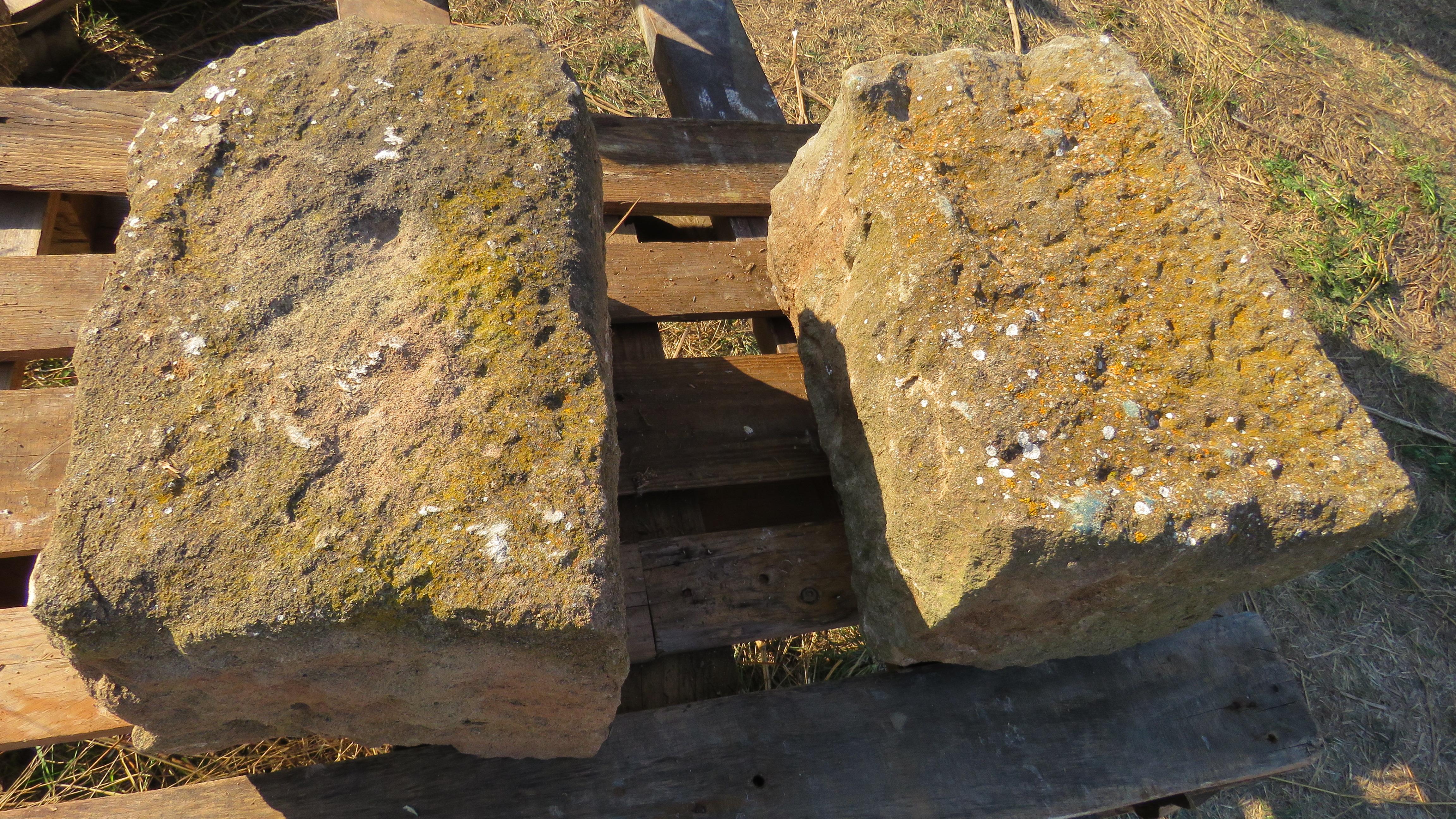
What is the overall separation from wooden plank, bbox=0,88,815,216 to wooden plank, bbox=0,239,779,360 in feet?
0.48

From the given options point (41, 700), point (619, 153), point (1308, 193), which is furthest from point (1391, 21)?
point (41, 700)

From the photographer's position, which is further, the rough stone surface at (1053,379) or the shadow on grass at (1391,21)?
the shadow on grass at (1391,21)

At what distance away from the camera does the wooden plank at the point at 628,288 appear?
5.98ft

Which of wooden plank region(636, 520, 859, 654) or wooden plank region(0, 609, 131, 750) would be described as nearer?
wooden plank region(0, 609, 131, 750)

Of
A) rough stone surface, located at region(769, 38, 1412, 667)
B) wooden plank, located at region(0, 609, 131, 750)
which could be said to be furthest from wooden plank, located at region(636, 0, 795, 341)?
wooden plank, located at region(0, 609, 131, 750)

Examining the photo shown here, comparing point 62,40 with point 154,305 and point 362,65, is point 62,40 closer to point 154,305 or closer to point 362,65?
point 362,65

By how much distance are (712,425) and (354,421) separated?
856 millimetres

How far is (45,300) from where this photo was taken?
1.85 metres

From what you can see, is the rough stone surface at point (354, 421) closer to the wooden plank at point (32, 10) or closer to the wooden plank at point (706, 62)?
the wooden plank at point (706, 62)

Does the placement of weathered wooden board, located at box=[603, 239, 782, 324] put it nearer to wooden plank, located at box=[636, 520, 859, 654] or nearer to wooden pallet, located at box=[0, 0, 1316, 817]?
wooden pallet, located at box=[0, 0, 1316, 817]

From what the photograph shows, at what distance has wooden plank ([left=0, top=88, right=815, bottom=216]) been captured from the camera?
202 cm

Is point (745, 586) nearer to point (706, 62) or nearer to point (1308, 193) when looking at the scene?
point (706, 62)

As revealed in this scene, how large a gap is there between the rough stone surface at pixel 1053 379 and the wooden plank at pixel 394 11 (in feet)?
4.07

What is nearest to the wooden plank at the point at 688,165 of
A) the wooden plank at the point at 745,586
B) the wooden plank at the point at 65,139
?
the wooden plank at the point at 745,586
